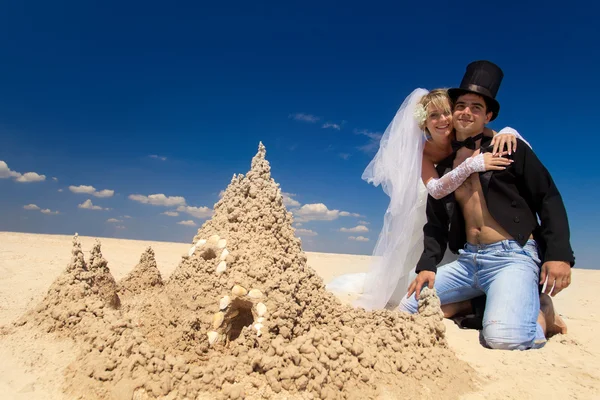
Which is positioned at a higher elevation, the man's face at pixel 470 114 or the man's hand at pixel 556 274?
the man's face at pixel 470 114

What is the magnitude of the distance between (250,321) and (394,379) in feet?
3.26

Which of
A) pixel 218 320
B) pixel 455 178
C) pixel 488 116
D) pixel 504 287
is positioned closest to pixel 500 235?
pixel 504 287

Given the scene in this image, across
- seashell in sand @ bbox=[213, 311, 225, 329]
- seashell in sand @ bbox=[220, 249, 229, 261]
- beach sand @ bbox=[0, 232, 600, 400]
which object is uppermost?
seashell in sand @ bbox=[220, 249, 229, 261]

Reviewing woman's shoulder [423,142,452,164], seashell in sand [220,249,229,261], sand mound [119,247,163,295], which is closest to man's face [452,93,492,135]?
woman's shoulder [423,142,452,164]

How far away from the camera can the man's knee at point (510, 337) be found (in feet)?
10.5

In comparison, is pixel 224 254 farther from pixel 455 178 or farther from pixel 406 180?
pixel 406 180

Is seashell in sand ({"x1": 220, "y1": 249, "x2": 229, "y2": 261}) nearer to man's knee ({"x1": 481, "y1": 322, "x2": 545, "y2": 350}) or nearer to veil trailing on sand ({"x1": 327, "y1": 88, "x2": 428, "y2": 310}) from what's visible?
man's knee ({"x1": 481, "y1": 322, "x2": 545, "y2": 350})

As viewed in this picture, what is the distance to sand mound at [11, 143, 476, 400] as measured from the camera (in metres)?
2.02

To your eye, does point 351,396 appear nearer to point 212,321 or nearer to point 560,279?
point 212,321

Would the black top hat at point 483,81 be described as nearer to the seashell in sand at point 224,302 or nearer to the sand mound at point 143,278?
the seashell in sand at point 224,302

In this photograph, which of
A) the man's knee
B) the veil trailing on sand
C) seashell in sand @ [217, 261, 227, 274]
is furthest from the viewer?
the veil trailing on sand

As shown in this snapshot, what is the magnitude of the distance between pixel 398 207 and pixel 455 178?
972mm

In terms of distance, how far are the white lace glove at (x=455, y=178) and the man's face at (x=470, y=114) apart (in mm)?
320

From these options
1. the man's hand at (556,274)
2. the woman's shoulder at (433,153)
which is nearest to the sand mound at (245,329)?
the man's hand at (556,274)
